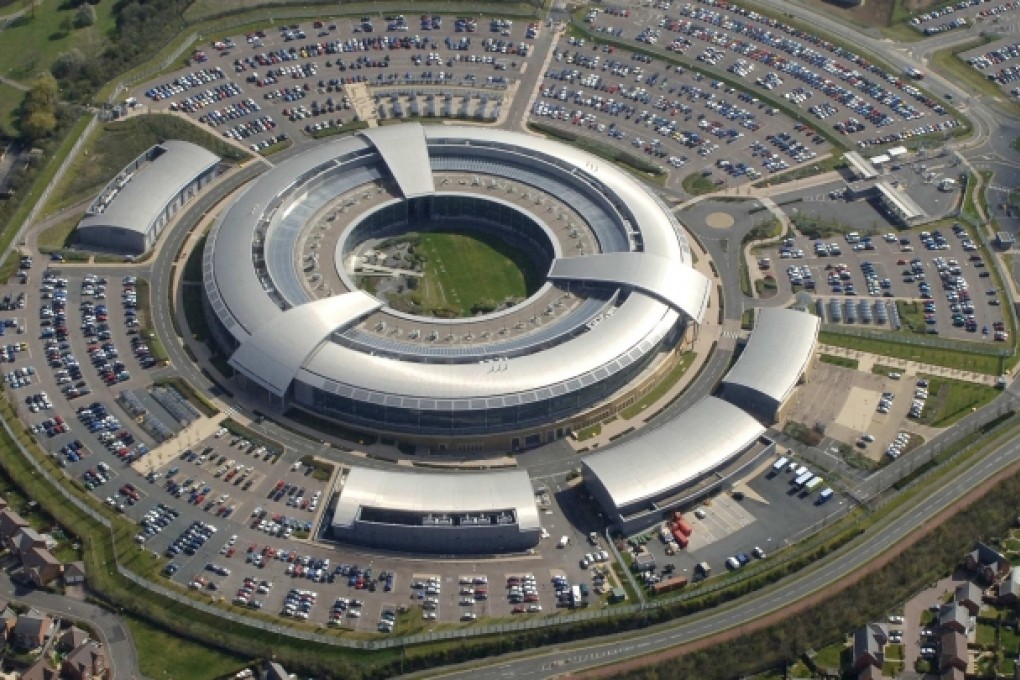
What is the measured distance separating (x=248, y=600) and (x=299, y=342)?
46.3 m

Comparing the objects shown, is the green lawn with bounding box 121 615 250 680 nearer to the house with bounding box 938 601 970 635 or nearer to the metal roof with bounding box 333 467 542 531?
the metal roof with bounding box 333 467 542 531

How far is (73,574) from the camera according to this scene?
16938cm

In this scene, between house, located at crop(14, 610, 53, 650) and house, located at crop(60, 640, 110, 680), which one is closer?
house, located at crop(60, 640, 110, 680)

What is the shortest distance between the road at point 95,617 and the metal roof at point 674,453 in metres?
70.0

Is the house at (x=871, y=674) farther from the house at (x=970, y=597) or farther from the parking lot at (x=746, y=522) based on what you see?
the parking lot at (x=746, y=522)

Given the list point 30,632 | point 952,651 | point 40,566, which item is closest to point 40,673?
point 30,632

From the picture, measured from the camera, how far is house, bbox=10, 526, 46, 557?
170m

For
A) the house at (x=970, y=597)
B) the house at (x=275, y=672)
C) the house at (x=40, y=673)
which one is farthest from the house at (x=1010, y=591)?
the house at (x=40, y=673)

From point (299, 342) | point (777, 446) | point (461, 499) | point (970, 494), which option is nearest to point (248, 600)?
point (461, 499)

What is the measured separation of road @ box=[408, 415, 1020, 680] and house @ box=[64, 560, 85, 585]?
49.6 m

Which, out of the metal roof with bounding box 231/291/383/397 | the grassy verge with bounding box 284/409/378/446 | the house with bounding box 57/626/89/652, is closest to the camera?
the house with bounding box 57/626/89/652

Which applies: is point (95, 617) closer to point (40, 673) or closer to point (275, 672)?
point (40, 673)

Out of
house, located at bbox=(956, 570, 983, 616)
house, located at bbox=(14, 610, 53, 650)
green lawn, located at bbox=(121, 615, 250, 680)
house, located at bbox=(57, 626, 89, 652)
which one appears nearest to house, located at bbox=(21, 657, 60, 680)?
house, located at bbox=(57, 626, 89, 652)

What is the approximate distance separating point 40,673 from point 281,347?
206ft
